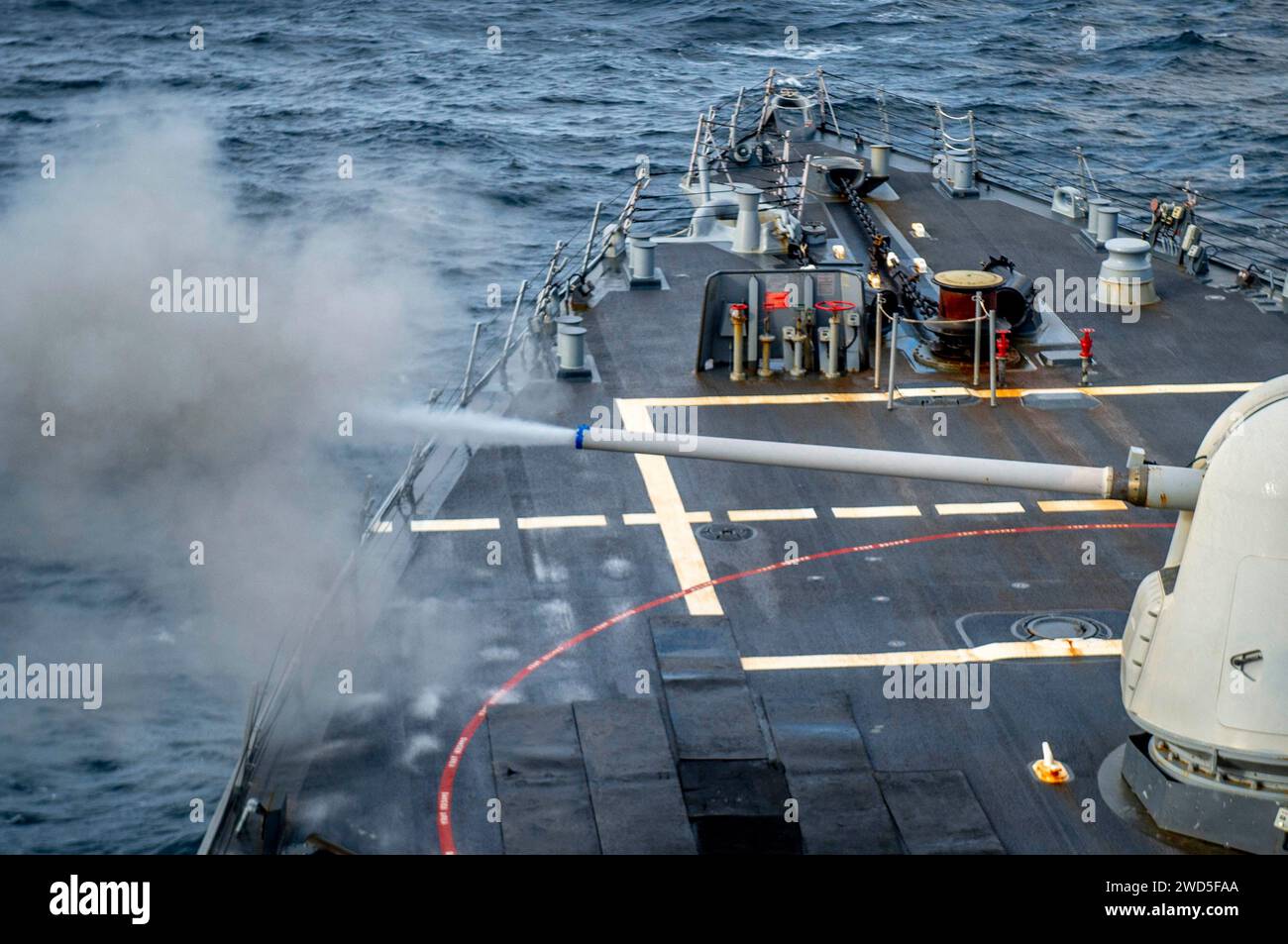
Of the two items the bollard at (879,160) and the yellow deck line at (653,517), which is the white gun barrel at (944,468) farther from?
the bollard at (879,160)

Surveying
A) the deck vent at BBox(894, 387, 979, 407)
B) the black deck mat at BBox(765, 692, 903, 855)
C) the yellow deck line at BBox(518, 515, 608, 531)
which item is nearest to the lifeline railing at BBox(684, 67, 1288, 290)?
the deck vent at BBox(894, 387, 979, 407)

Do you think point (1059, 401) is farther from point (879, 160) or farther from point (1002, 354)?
point (879, 160)

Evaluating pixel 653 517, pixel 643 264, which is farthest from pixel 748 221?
pixel 653 517

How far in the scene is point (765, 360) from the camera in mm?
26562

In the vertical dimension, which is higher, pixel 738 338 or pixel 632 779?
pixel 738 338

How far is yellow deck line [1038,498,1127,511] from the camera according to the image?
71.6 feet

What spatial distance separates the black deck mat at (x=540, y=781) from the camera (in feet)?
47.2

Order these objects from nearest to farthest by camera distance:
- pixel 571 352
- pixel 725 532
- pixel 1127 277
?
pixel 725 532, pixel 571 352, pixel 1127 277

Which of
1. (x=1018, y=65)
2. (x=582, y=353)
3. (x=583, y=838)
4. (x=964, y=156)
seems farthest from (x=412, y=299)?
(x=1018, y=65)

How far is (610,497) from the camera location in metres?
22.6

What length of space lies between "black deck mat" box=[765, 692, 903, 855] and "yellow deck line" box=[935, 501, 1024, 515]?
210 inches

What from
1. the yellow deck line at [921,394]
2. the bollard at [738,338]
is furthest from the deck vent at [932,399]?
the bollard at [738,338]

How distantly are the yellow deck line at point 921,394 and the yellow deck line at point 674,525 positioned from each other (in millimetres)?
673

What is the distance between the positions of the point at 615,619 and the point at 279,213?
35.4m
